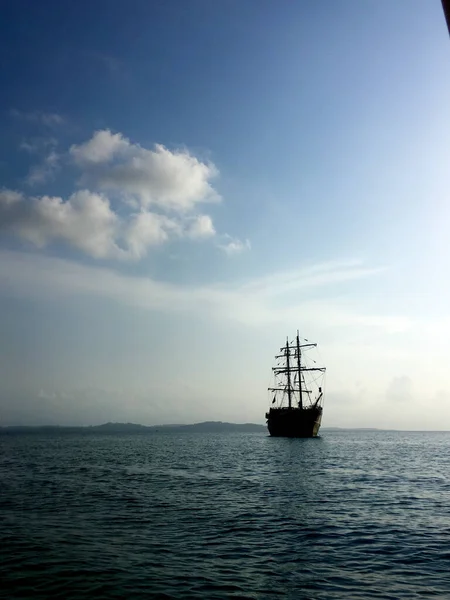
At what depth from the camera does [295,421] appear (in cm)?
9350

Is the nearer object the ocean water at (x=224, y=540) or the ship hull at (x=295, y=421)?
the ocean water at (x=224, y=540)

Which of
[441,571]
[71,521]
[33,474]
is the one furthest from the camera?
[33,474]

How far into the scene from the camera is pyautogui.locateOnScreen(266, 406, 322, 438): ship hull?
302 ft

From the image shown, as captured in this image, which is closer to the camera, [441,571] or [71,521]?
[441,571]

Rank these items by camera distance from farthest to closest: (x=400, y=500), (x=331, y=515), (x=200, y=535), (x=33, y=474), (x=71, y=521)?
(x=33, y=474)
(x=400, y=500)
(x=331, y=515)
(x=71, y=521)
(x=200, y=535)

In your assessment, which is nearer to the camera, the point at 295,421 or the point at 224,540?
the point at 224,540

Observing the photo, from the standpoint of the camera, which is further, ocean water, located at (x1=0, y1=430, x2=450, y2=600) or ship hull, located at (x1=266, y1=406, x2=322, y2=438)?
ship hull, located at (x1=266, y1=406, x2=322, y2=438)

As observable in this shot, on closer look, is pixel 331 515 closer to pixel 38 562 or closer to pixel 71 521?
pixel 71 521

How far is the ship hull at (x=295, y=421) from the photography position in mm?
92062

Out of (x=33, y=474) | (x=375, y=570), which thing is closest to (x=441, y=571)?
(x=375, y=570)

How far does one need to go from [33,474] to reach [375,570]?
3094cm

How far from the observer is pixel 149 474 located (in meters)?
36.5

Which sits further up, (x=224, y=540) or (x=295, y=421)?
(x=224, y=540)

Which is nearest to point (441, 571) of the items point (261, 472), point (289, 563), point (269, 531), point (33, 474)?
point (289, 563)
